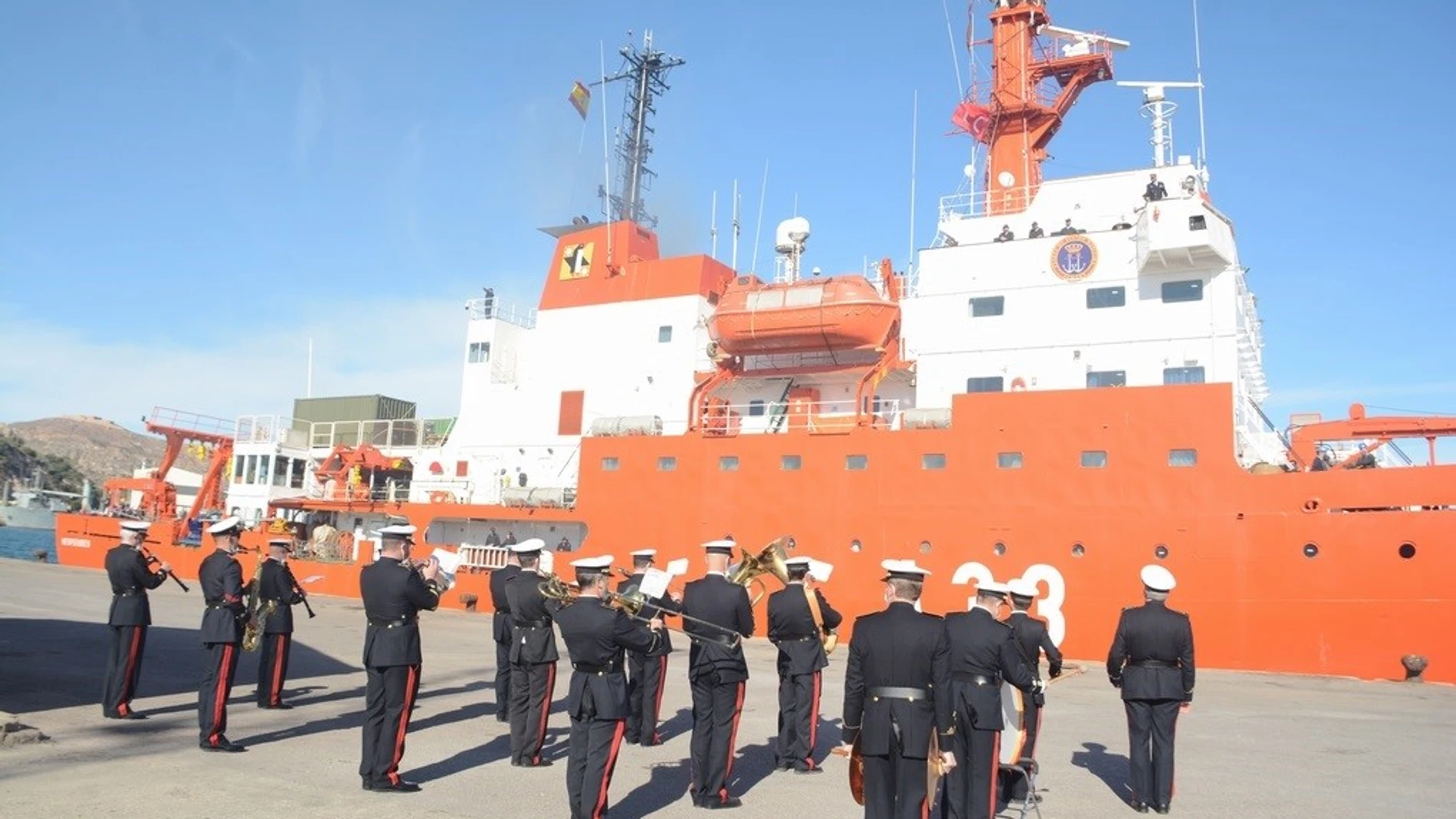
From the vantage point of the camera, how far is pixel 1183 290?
51.2 ft

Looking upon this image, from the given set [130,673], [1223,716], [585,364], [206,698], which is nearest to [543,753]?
[206,698]

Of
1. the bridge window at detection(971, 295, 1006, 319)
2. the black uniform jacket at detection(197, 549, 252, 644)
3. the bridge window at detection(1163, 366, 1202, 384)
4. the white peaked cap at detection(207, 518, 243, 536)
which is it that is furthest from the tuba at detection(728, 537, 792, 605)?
the bridge window at detection(971, 295, 1006, 319)

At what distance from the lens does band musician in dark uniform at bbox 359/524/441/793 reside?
6328 mm

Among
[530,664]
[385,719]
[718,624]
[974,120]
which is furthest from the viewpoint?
[974,120]

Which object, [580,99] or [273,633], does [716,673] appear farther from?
[580,99]

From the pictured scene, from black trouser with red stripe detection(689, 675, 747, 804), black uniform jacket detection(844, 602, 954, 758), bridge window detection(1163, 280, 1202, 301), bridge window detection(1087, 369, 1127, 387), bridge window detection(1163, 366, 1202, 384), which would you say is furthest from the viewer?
bridge window detection(1087, 369, 1127, 387)

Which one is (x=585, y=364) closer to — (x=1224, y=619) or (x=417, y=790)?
(x=1224, y=619)

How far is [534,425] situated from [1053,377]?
11490mm

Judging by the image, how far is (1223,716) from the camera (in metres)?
10.1

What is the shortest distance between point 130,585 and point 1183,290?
1508 centimetres

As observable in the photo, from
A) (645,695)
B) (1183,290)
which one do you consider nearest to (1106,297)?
(1183,290)

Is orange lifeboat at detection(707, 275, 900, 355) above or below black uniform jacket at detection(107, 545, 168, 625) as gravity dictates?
above

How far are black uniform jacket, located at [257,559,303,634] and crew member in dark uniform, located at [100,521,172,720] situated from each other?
963mm

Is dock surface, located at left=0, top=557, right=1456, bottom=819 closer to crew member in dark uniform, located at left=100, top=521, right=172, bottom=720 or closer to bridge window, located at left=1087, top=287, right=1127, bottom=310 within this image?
crew member in dark uniform, located at left=100, top=521, right=172, bottom=720
